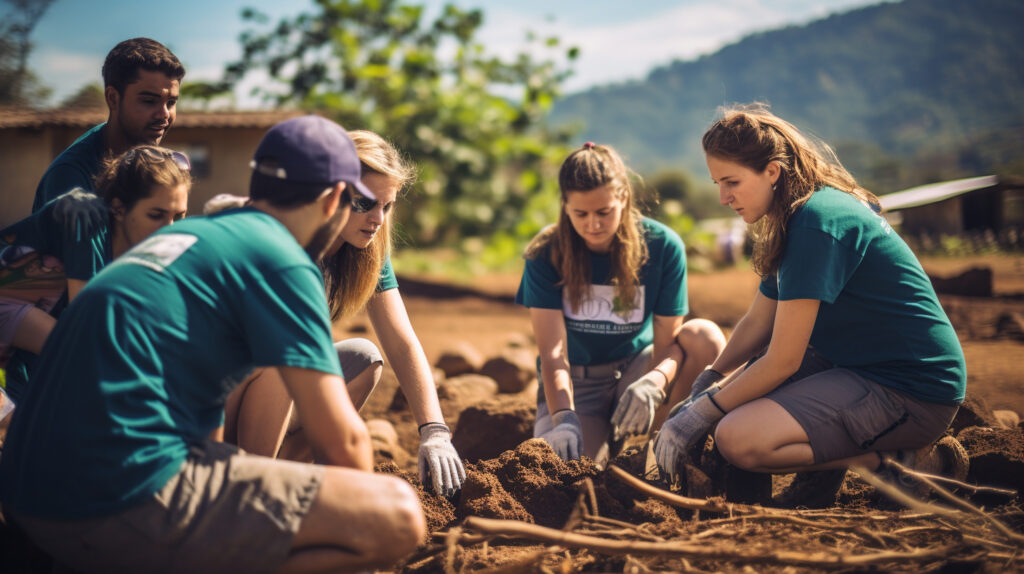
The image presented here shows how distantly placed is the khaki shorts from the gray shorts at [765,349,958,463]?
5.10ft

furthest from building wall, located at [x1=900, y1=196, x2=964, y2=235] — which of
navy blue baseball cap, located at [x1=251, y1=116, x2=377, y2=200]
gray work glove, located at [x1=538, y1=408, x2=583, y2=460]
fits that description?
navy blue baseball cap, located at [x1=251, y1=116, x2=377, y2=200]

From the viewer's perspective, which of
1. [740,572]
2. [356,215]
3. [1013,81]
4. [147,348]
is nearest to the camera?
[147,348]

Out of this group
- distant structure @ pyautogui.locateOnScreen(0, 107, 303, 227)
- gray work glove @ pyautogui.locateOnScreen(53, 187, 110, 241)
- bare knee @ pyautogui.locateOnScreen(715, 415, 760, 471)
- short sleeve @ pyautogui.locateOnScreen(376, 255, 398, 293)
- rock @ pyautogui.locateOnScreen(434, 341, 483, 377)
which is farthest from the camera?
distant structure @ pyautogui.locateOnScreen(0, 107, 303, 227)

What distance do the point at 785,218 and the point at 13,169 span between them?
13.2 m

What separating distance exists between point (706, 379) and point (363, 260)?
1341 mm

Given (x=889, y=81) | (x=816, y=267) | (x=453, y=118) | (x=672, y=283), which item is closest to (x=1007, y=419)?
(x=672, y=283)

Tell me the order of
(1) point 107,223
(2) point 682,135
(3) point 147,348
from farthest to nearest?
(2) point 682,135
(1) point 107,223
(3) point 147,348

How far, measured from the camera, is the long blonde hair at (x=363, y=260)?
7.85ft

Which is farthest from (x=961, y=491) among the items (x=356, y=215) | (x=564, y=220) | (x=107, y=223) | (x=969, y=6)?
(x=969, y=6)

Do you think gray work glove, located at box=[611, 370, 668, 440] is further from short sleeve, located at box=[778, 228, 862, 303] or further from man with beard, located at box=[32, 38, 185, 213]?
man with beard, located at box=[32, 38, 185, 213]

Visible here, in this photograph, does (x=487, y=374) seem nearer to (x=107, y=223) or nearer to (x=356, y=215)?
(x=356, y=215)

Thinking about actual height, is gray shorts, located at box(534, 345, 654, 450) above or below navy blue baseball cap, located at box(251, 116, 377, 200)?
below

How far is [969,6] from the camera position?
47375mm

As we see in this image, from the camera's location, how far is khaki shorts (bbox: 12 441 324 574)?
1.45 metres
